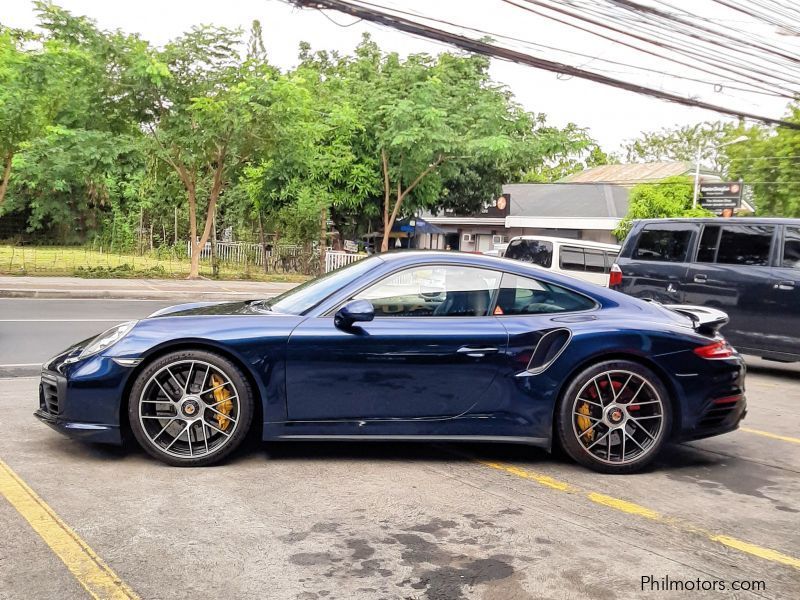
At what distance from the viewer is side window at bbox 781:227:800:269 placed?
8797mm

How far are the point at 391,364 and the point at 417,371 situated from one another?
0.16 m

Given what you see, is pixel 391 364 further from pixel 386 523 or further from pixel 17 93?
pixel 17 93

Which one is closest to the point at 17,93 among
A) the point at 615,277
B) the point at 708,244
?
the point at 615,277

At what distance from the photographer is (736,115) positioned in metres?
20.2

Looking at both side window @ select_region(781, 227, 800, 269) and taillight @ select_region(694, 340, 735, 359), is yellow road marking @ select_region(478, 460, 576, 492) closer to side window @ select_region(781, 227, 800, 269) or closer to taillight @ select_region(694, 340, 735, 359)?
taillight @ select_region(694, 340, 735, 359)

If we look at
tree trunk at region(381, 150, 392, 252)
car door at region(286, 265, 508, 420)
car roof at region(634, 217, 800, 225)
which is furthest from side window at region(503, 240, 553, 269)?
tree trunk at region(381, 150, 392, 252)

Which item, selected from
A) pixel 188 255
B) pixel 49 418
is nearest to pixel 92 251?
pixel 188 255

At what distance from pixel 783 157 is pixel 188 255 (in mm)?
29510

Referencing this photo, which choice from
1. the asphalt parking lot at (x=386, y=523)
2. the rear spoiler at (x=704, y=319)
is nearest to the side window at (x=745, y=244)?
the rear spoiler at (x=704, y=319)

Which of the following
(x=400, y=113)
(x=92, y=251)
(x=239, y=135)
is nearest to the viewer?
(x=239, y=135)

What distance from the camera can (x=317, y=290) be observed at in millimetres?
5137

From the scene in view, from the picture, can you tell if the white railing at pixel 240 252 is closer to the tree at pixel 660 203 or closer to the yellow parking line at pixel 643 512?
the tree at pixel 660 203

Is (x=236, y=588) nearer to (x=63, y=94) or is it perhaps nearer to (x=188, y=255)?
(x=63, y=94)

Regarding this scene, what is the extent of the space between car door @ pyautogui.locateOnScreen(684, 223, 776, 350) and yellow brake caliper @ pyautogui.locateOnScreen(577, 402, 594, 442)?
5030 millimetres
